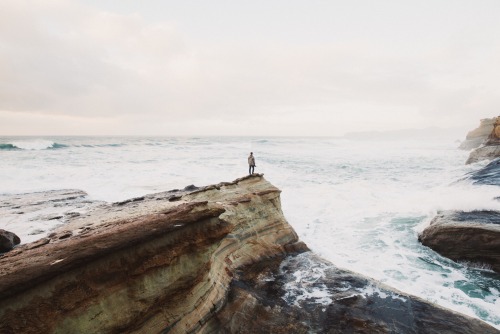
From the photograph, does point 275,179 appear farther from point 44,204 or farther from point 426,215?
point 44,204

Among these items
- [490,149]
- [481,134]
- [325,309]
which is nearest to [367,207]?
[325,309]

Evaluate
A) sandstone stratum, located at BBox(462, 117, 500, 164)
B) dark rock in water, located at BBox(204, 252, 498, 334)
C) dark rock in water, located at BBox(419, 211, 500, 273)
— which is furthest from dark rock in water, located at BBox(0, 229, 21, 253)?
sandstone stratum, located at BBox(462, 117, 500, 164)

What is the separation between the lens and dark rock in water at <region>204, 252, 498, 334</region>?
410 cm

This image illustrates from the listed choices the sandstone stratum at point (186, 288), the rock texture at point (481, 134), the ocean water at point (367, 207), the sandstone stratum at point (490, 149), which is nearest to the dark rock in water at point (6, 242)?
the sandstone stratum at point (186, 288)

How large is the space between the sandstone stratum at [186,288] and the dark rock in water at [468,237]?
146 inches

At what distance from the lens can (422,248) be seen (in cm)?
823

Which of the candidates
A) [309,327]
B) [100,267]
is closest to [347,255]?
[309,327]

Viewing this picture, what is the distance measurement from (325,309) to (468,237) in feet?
17.5

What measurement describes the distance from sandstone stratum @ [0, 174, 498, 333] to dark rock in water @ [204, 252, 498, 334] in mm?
16

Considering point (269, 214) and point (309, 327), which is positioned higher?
point (269, 214)

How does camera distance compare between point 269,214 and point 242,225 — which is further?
point 269,214

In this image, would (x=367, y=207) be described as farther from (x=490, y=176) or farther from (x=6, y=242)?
(x=6, y=242)

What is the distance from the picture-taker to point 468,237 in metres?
7.34

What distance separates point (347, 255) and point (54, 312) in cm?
711
